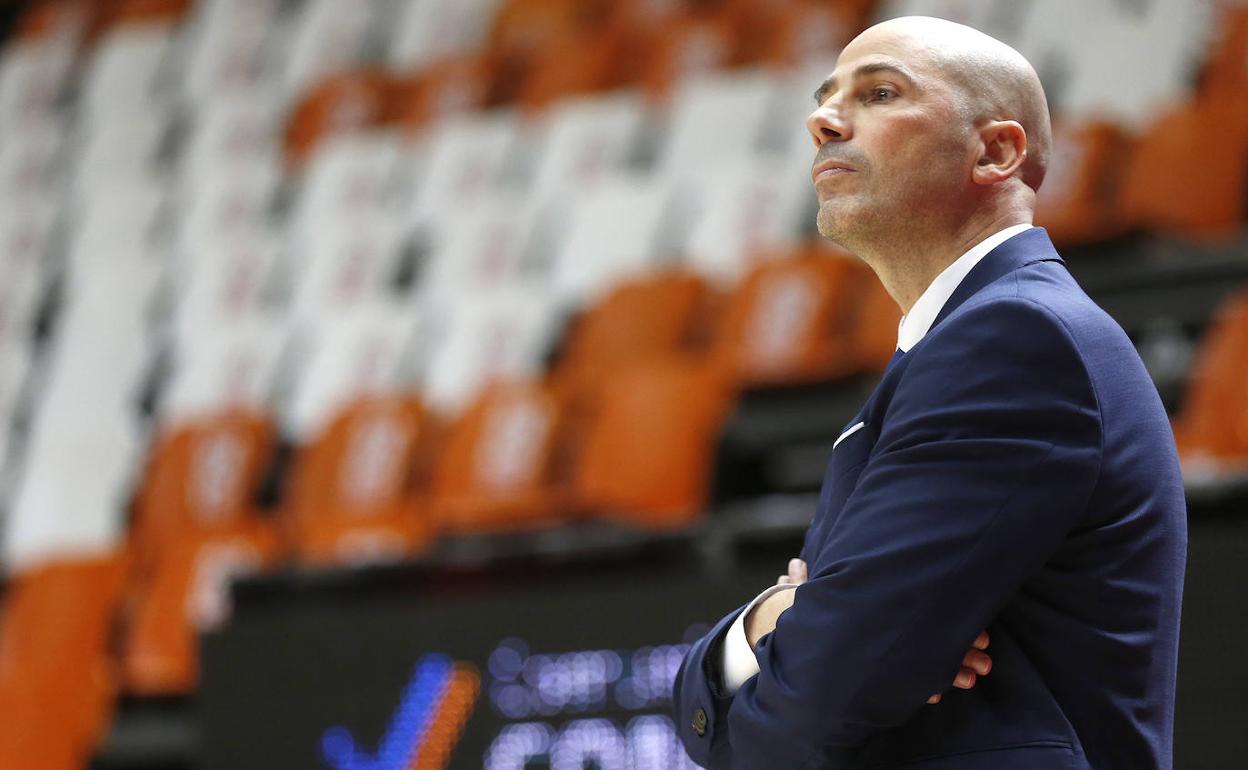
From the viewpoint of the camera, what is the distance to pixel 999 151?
49.2 inches

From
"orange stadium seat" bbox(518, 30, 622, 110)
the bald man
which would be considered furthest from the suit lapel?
"orange stadium seat" bbox(518, 30, 622, 110)

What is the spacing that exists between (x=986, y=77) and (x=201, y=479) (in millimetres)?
4681

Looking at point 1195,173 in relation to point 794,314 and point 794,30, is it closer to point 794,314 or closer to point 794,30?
point 794,314

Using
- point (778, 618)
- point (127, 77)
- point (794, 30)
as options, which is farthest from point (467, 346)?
point (778, 618)

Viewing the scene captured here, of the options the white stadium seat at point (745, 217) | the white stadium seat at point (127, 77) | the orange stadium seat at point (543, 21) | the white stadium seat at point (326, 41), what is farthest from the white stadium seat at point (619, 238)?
the white stadium seat at point (127, 77)

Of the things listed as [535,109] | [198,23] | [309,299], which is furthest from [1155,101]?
[198,23]

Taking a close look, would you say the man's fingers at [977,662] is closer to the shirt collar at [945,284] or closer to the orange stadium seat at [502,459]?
the shirt collar at [945,284]

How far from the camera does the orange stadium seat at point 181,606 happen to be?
4.70m

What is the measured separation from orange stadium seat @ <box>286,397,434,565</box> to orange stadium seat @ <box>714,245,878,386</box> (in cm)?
96

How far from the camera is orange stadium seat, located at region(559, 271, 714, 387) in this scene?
509cm

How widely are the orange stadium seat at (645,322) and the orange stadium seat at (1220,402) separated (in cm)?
174

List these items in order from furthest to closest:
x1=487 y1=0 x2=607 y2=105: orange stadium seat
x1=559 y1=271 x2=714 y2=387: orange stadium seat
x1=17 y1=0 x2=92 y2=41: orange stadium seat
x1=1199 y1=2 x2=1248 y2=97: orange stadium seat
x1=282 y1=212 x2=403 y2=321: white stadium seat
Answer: x1=17 y1=0 x2=92 y2=41: orange stadium seat, x1=487 y1=0 x2=607 y2=105: orange stadium seat, x1=282 y1=212 x2=403 y2=321: white stadium seat, x1=559 y1=271 x2=714 y2=387: orange stadium seat, x1=1199 y1=2 x2=1248 y2=97: orange stadium seat

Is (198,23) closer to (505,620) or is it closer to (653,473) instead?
(653,473)

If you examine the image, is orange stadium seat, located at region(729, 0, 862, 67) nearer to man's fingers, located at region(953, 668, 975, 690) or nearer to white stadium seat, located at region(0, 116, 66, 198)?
white stadium seat, located at region(0, 116, 66, 198)
